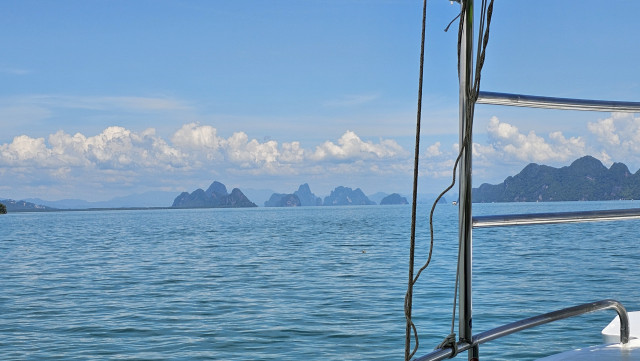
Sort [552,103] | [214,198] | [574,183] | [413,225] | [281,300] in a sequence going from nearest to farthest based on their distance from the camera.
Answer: [413,225] → [552,103] → [281,300] → [574,183] → [214,198]

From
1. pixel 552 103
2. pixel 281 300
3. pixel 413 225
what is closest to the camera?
pixel 413 225

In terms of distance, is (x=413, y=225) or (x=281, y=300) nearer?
(x=413, y=225)

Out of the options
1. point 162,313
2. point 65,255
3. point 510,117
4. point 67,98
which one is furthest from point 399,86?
point 162,313

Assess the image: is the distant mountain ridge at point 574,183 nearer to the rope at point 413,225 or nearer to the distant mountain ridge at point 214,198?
the rope at point 413,225

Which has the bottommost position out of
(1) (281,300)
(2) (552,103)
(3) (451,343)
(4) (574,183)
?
(1) (281,300)

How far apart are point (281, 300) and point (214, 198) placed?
83.0 metres

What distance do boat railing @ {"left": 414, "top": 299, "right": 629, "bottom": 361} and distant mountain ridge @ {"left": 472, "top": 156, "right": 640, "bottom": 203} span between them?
45.4 meters

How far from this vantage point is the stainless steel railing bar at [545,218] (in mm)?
771

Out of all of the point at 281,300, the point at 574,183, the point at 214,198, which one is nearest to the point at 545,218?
the point at 281,300

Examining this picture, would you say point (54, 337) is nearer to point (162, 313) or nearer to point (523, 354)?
point (162, 313)

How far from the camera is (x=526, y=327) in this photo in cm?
89

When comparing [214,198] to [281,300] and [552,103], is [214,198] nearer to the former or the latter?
[281,300]

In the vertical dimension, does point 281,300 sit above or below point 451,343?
below

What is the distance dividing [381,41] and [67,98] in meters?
42.1
